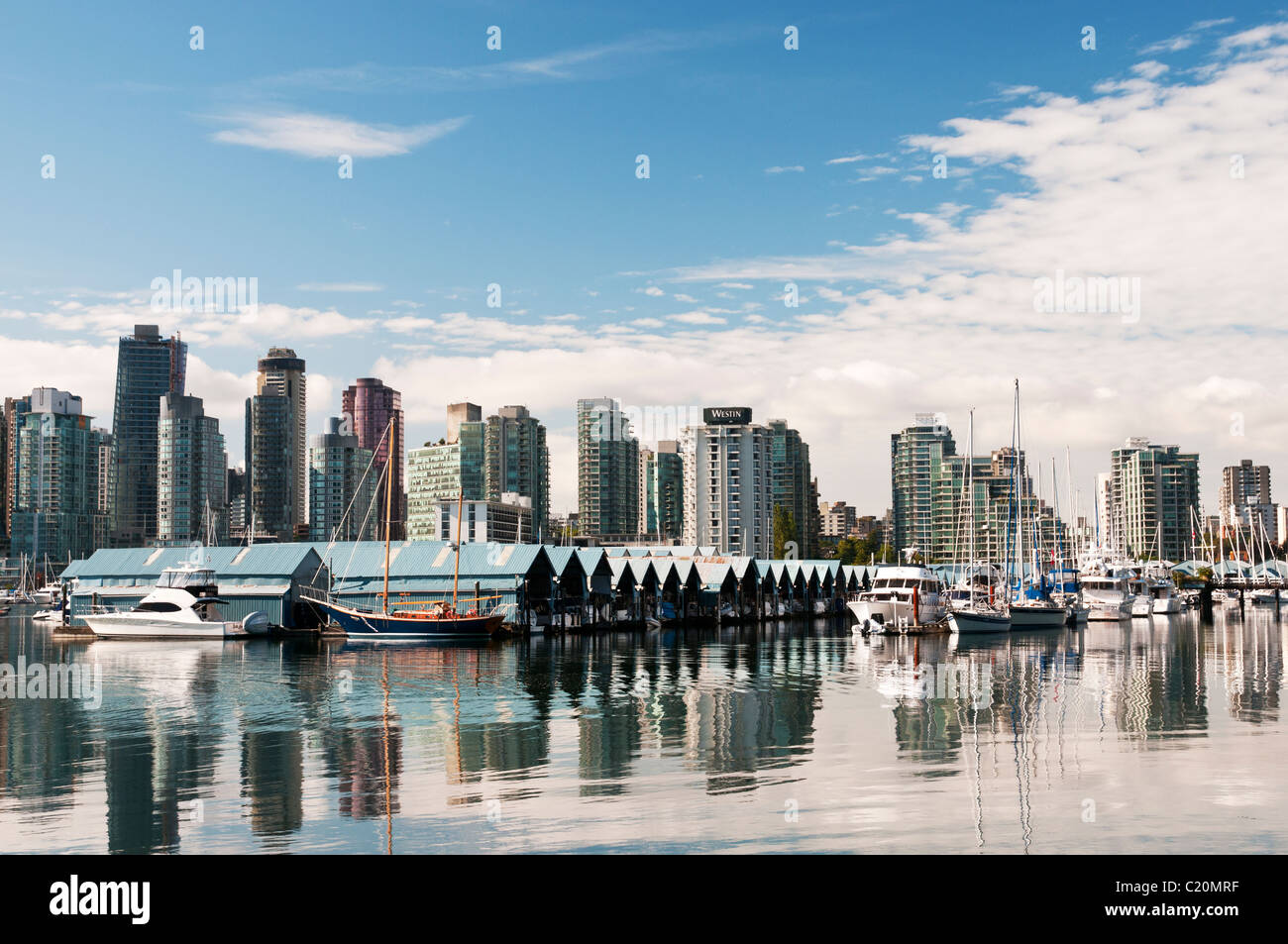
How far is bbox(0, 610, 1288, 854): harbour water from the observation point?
21016 mm

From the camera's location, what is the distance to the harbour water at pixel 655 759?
2102 centimetres

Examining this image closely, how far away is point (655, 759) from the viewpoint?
2945 centimetres

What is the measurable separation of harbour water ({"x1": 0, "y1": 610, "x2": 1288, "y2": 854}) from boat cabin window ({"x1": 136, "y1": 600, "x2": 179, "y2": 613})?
29236 mm

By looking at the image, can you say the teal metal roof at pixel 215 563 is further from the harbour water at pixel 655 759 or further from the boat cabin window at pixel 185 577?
the harbour water at pixel 655 759

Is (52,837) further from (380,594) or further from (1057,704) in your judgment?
(380,594)

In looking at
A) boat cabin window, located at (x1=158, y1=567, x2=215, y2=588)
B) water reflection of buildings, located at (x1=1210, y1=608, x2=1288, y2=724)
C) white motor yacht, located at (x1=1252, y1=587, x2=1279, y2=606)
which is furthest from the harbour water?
white motor yacht, located at (x1=1252, y1=587, x2=1279, y2=606)

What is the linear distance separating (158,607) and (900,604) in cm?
5931

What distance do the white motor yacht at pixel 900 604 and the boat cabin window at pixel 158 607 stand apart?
54048 mm

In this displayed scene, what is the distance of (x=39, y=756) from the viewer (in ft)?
101

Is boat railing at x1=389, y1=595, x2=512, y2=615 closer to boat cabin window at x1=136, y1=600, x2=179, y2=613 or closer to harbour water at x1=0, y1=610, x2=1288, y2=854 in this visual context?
boat cabin window at x1=136, y1=600, x2=179, y2=613

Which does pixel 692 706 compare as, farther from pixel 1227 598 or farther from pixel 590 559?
pixel 1227 598

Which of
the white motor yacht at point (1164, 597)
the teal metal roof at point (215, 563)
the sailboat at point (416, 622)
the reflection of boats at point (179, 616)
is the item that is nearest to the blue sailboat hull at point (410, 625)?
the sailboat at point (416, 622)

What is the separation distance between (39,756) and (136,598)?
6726 centimetres
